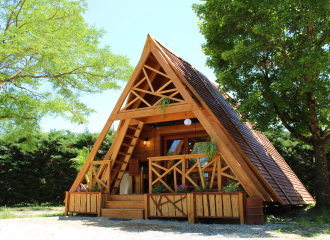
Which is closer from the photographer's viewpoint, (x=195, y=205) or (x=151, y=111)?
(x=195, y=205)

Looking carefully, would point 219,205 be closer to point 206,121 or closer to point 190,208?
point 190,208

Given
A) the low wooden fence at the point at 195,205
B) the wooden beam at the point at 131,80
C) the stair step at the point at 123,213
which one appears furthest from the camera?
the wooden beam at the point at 131,80

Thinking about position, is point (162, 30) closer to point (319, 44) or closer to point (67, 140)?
point (319, 44)

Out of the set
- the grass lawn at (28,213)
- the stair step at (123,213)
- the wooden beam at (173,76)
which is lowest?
the grass lawn at (28,213)

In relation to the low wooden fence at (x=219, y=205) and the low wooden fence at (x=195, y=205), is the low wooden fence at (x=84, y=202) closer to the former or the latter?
the low wooden fence at (x=195, y=205)

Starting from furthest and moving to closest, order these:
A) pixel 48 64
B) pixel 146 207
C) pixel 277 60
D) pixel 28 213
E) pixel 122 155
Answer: pixel 48 64 → pixel 28 213 → pixel 122 155 → pixel 277 60 → pixel 146 207

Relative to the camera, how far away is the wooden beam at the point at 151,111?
8662mm

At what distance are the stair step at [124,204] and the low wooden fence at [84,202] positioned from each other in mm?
306

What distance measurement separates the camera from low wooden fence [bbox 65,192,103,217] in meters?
9.33

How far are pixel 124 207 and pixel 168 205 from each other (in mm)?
A: 1849

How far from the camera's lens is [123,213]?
8797 millimetres

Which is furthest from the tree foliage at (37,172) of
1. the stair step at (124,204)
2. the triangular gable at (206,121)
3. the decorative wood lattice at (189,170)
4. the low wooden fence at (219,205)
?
the low wooden fence at (219,205)

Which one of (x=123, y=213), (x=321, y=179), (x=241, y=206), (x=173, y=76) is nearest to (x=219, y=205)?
(x=241, y=206)

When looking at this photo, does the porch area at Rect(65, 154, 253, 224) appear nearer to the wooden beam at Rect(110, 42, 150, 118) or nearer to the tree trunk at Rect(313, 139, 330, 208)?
the wooden beam at Rect(110, 42, 150, 118)
